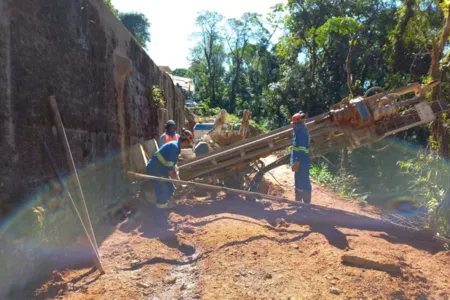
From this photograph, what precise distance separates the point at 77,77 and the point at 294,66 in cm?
1887

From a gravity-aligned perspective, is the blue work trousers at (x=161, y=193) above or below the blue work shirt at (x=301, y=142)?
Answer: below

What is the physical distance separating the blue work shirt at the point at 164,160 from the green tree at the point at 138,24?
1250 inches

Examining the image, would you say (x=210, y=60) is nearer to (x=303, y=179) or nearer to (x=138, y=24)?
(x=138, y=24)

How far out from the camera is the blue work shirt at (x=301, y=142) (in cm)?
661

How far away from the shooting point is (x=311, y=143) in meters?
7.09

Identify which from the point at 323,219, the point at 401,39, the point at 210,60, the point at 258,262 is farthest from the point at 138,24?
the point at 258,262

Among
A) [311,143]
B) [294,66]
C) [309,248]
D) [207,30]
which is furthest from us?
[207,30]

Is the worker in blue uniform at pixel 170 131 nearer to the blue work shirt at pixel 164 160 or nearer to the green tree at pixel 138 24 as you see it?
the blue work shirt at pixel 164 160

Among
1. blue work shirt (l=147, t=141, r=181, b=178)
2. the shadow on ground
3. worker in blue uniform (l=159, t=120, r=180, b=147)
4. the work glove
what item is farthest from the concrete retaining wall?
the work glove

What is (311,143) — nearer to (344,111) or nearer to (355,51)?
(344,111)

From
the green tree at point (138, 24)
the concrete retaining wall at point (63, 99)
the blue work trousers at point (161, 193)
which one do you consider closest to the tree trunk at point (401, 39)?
the concrete retaining wall at point (63, 99)

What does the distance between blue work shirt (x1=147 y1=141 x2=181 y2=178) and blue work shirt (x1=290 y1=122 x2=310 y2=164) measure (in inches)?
81.5

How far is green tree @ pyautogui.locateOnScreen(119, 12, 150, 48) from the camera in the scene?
3556cm

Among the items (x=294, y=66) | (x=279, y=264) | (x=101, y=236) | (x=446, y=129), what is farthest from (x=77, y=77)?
(x=294, y=66)
